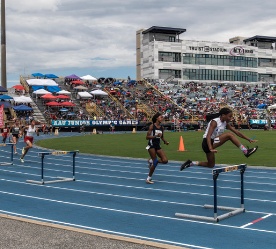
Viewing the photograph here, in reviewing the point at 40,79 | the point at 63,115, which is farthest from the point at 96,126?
the point at 40,79

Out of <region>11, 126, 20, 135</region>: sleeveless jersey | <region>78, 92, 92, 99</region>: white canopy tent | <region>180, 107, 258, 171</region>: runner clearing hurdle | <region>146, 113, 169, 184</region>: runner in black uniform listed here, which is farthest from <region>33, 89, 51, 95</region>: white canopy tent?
<region>180, 107, 258, 171</region>: runner clearing hurdle

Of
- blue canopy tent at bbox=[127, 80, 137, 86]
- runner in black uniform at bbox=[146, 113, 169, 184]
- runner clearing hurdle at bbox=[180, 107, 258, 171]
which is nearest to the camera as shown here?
runner clearing hurdle at bbox=[180, 107, 258, 171]

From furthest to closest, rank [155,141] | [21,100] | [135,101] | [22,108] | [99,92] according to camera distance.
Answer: [135,101] < [99,92] < [21,100] < [22,108] < [155,141]

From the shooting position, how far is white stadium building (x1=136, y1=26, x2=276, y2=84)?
76688 millimetres

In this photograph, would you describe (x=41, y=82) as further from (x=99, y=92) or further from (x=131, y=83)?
(x=131, y=83)

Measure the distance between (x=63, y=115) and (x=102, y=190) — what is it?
132 ft

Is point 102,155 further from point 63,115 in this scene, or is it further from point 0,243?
point 63,115

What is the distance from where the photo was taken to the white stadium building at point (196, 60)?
76.7m

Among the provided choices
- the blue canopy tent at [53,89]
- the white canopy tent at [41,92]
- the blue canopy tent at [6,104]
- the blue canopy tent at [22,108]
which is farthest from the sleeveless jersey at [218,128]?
the blue canopy tent at [53,89]

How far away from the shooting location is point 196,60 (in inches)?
3100

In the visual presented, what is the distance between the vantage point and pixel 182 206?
9352mm

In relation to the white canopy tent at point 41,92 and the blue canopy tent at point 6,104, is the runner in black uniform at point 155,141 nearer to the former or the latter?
the blue canopy tent at point 6,104

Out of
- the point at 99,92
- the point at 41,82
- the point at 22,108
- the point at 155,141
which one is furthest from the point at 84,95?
the point at 155,141

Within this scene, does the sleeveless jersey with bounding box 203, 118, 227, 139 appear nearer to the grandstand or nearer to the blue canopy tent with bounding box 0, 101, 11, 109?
the grandstand
